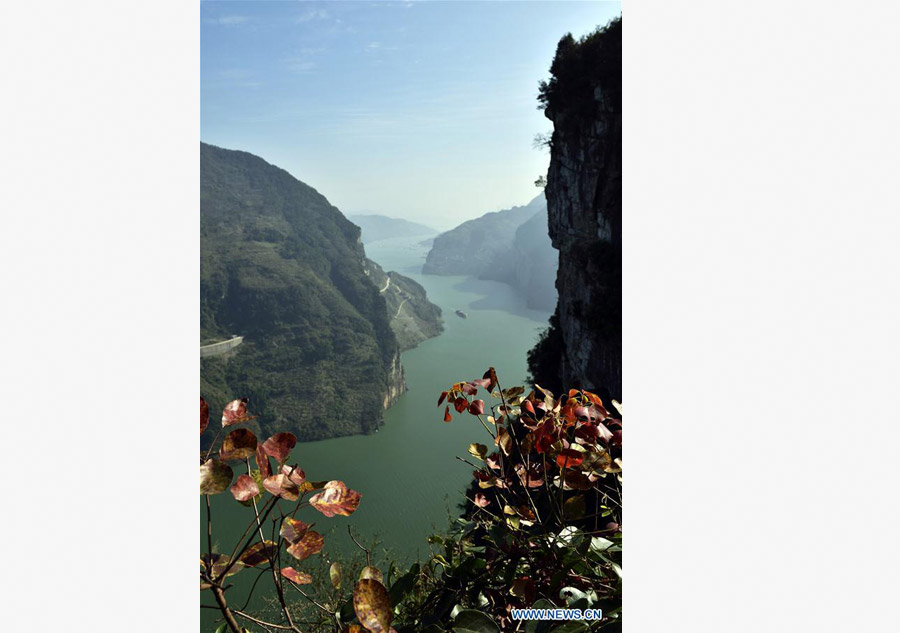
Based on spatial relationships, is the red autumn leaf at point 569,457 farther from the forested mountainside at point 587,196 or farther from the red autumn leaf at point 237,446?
the forested mountainside at point 587,196

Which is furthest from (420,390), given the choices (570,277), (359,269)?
(570,277)

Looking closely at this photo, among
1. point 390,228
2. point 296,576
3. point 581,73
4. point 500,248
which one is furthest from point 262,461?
point 500,248

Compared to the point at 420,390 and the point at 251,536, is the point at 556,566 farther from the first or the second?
the point at 420,390

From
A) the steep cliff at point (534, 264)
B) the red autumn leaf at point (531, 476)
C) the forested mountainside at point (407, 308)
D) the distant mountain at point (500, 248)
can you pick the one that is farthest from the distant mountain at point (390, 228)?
the red autumn leaf at point (531, 476)

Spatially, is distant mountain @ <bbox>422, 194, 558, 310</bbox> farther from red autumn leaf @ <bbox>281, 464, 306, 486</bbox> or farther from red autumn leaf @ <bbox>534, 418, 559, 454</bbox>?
red autumn leaf @ <bbox>281, 464, 306, 486</bbox>

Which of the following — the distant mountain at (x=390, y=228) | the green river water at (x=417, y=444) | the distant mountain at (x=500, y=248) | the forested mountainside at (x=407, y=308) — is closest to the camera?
the green river water at (x=417, y=444)
